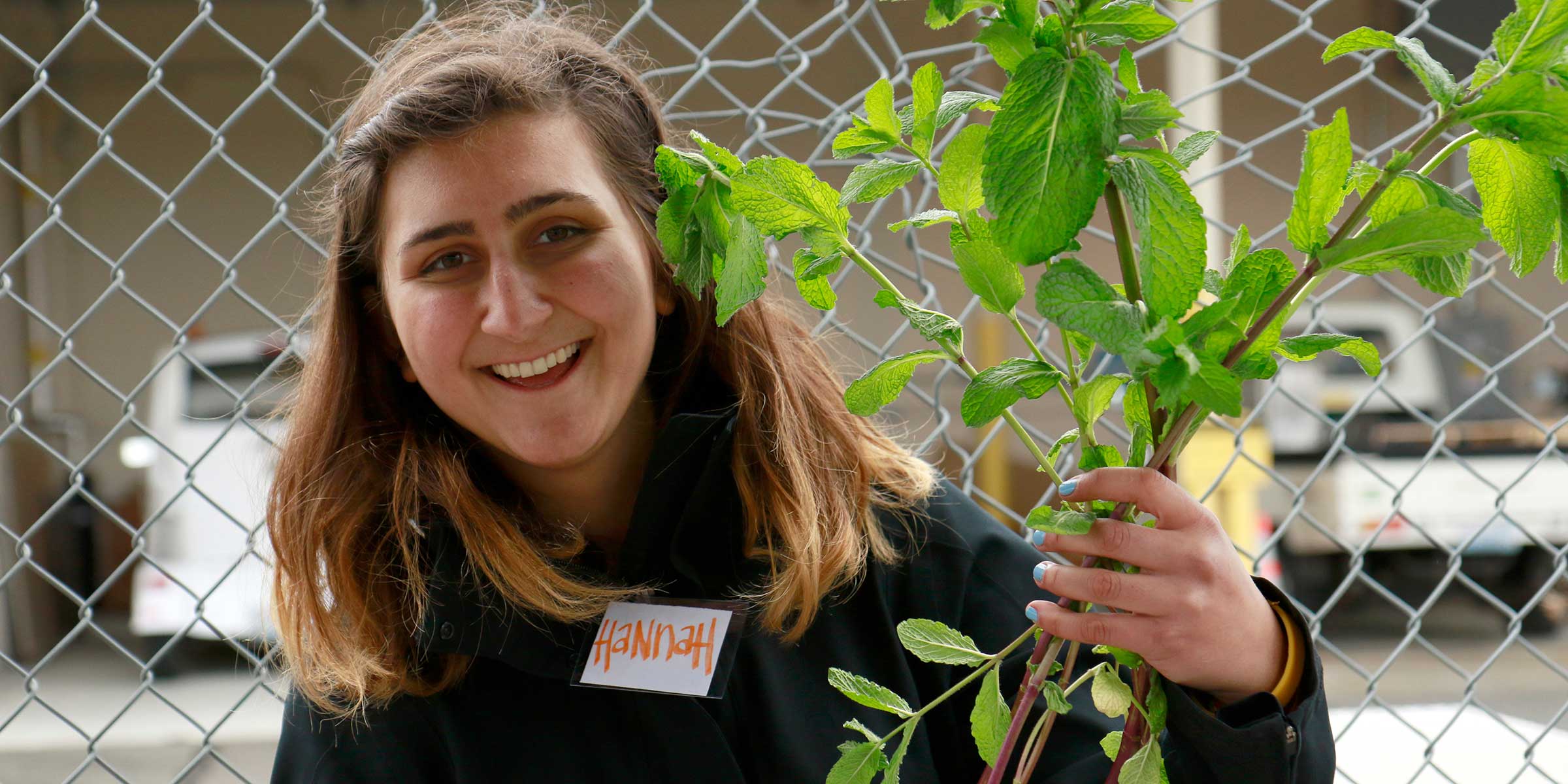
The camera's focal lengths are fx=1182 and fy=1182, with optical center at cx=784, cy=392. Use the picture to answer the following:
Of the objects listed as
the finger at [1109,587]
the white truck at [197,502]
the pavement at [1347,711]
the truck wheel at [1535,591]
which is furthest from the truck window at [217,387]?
the truck wheel at [1535,591]

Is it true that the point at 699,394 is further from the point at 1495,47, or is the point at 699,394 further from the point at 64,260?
the point at 64,260

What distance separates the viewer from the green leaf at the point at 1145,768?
65cm

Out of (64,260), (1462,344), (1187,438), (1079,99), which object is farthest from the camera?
(64,260)

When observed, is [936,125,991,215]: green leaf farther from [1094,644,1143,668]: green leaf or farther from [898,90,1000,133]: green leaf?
[1094,644,1143,668]: green leaf

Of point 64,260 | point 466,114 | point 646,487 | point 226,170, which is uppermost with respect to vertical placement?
point 466,114

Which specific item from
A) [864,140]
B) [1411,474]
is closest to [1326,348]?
[864,140]

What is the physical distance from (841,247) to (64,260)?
729 cm

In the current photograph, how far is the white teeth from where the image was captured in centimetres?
101

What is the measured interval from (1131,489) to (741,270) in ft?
0.81

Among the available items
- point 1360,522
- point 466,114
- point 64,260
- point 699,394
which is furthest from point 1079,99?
point 64,260

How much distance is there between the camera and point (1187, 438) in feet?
2.12

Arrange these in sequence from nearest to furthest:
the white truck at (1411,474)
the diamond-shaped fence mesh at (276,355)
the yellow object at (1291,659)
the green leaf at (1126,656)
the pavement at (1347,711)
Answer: the green leaf at (1126,656), the yellow object at (1291,659), the pavement at (1347,711), the diamond-shaped fence mesh at (276,355), the white truck at (1411,474)

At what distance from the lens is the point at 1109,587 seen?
0.69 meters

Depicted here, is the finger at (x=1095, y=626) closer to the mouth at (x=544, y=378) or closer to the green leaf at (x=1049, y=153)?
the green leaf at (x=1049, y=153)
